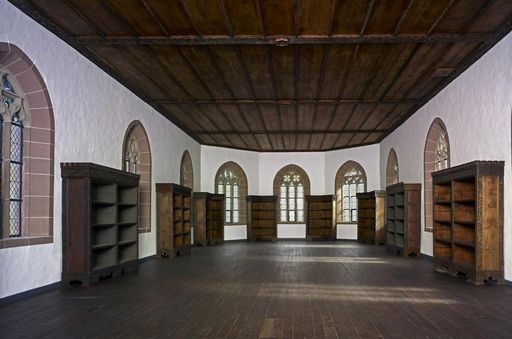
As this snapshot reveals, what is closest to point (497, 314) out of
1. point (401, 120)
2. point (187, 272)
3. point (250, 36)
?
point (250, 36)

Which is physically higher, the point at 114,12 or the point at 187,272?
the point at 114,12

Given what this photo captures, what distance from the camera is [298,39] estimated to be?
24.2ft

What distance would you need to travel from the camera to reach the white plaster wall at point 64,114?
6402mm

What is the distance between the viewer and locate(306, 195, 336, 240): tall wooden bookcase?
67.6 feet

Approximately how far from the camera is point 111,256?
8555mm

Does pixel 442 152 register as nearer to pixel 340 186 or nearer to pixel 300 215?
pixel 340 186

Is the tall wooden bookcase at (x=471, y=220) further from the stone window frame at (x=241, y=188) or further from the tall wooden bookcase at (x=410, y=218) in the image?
the stone window frame at (x=241, y=188)

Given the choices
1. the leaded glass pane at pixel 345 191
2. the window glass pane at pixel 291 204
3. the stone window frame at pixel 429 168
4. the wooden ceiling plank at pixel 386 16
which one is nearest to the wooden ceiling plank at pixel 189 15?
the wooden ceiling plank at pixel 386 16

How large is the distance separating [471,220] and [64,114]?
21.1 feet

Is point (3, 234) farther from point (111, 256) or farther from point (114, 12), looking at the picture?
point (114, 12)

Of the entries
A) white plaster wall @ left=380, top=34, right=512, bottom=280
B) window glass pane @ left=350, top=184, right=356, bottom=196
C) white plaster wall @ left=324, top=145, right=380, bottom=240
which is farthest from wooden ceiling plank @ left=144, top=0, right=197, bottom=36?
window glass pane @ left=350, top=184, right=356, bottom=196

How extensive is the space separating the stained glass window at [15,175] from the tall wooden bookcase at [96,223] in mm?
669

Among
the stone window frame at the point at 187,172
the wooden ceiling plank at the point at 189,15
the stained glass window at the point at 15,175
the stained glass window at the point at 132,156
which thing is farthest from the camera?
the stone window frame at the point at 187,172

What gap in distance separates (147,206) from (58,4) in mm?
6260
